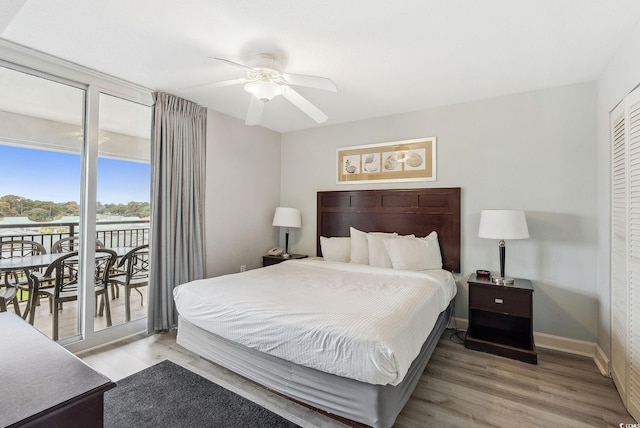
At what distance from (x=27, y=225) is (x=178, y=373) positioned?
179 centimetres

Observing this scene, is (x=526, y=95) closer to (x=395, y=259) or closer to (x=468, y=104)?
(x=468, y=104)

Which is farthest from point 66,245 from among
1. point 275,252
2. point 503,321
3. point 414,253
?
point 503,321

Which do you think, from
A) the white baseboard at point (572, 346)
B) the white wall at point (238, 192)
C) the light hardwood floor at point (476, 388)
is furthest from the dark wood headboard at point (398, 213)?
the light hardwood floor at point (476, 388)

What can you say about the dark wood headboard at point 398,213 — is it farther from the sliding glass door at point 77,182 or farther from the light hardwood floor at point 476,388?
the sliding glass door at point 77,182

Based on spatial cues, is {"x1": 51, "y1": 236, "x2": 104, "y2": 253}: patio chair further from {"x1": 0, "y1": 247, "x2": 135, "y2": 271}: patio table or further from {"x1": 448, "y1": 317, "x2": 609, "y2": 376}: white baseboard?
{"x1": 448, "y1": 317, "x2": 609, "y2": 376}: white baseboard

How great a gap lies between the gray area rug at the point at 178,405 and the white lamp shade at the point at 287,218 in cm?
229

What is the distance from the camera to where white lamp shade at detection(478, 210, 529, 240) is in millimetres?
2744

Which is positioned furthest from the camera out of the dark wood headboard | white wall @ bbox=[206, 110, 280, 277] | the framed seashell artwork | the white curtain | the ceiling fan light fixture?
white wall @ bbox=[206, 110, 280, 277]

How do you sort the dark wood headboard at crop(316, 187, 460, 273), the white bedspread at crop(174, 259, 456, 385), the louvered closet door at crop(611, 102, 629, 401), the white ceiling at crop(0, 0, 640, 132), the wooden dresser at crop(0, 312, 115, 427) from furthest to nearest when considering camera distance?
the dark wood headboard at crop(316, 187, 460, 273) → the louvered closet door at crop(611, 102, 629, 401) → the white ceiling at crop(0, 0, 640, 132) → the white bedspread at crop(174, 259, 456, 385) → the wooden dresser at crop(0, 312, 115, 427)

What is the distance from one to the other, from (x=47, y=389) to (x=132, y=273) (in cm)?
280

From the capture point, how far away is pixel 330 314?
194 centimetres

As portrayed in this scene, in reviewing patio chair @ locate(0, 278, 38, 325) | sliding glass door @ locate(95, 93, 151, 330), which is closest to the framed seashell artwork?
sliding glass door @ locate(95, 93, 151, 330)

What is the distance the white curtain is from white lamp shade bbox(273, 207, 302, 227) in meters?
1.12

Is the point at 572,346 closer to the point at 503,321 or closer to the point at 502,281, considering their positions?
the point at 503,321
